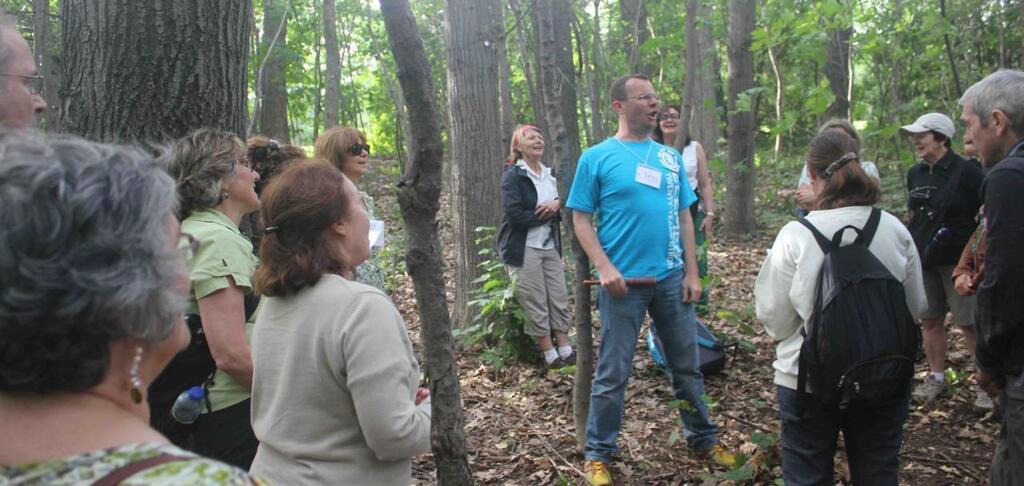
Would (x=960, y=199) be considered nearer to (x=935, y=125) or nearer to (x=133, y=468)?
(x=935, y=125)

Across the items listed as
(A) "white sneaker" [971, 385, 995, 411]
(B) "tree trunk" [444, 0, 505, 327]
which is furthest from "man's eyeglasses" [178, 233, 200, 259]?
(B) "tree trunk" [444, 0, 505, 327]

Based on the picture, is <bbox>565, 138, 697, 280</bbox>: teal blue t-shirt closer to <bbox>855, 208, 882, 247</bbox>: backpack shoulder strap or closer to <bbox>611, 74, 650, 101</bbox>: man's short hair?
<bbox>611, 74, 650, 101</bbox>: man's short hair

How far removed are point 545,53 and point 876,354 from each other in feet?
7.63

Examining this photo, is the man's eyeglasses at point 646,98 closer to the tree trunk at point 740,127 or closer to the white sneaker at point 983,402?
the white sneaker at point 983,402

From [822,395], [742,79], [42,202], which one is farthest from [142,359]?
[742,79]

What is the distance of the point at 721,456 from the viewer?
4.32m

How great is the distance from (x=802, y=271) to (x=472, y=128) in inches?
192

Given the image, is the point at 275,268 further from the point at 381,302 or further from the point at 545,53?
the point at 545,53

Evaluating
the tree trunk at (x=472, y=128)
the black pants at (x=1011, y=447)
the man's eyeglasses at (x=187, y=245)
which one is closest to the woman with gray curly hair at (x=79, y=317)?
the man's eyeglasses at (x=187, y=245)

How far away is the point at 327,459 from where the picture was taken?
2166mm

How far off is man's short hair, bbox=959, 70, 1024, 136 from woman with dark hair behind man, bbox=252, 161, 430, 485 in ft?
8.09

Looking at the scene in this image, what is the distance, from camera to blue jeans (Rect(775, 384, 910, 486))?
308 centimetres

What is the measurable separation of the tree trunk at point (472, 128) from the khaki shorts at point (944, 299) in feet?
12.9

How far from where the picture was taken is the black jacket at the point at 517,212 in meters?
6.25
